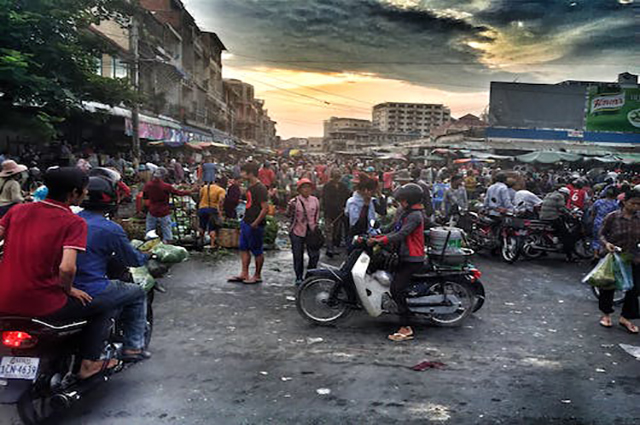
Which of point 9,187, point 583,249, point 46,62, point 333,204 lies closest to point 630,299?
point 583,249

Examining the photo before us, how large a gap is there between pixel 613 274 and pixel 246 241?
470cm

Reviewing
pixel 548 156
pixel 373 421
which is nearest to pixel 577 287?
pixel 373 421

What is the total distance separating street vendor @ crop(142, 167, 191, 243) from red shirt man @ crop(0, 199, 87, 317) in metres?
5.26

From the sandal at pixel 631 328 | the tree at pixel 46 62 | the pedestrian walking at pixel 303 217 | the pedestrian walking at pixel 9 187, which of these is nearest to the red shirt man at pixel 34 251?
the pedestrian walking at pixel 303 217

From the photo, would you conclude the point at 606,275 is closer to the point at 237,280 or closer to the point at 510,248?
the point at 510,248

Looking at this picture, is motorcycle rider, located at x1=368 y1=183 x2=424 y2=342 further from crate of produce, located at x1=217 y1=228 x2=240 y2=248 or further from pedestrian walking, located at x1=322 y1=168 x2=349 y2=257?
crate of produce, located at x1=217 y1=228 x2=240 y2=248

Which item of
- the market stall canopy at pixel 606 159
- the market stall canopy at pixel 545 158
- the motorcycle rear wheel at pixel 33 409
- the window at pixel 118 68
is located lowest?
the motorcycle rear wheel at pixel 33 409

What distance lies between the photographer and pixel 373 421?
11.8ft

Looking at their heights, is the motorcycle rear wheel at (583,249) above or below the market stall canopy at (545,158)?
below

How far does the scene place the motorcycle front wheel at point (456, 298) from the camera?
19.3 ft

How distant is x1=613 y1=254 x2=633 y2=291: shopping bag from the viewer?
5645 millimetres

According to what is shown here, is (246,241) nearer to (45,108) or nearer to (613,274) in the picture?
(613,274)

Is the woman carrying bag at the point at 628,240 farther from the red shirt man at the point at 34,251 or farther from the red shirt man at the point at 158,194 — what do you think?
the red shirt man at the point at 158,194

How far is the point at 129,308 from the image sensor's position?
12.6 ft
